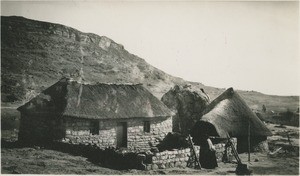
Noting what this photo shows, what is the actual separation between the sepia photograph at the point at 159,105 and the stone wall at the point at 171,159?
3 cm

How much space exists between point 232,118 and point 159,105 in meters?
3.69

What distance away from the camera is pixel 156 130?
48.5ft

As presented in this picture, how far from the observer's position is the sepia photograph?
9.98 metres

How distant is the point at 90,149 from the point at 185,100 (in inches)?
414

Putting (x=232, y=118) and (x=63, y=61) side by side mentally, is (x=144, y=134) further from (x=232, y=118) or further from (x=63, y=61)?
(x=63, y=61)

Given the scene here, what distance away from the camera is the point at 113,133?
13320mm

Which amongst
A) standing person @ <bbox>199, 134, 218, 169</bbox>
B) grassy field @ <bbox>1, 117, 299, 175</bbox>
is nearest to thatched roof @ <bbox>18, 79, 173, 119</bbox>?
grassy field @ <bbox>1, 117, 299, 175</bbox>

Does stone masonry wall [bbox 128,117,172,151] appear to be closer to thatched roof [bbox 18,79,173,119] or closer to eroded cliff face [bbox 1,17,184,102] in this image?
thatched roof [bbox 18,79,173,119]

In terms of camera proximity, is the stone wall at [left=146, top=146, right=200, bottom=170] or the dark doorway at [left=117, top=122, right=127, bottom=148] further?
the dark doorway at [left=117, top=122, right=127, bottom=148]

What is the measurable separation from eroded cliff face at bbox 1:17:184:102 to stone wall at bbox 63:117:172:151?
11.6ft

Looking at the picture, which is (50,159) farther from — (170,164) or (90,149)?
(170,164)

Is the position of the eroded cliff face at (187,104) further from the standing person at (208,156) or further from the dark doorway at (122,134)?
the standing person at (208,156)

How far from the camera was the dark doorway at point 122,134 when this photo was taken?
13648mm

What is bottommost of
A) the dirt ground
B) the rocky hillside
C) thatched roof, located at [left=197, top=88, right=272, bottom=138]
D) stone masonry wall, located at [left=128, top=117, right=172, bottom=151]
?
the dirt ground
